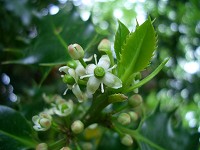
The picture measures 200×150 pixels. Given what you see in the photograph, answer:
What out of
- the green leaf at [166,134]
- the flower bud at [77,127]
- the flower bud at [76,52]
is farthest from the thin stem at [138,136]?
the flower bud at [76,52]

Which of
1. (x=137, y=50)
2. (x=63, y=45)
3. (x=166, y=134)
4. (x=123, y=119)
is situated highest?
(x=63, y=45)

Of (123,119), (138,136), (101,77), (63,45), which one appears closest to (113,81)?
(101,77)

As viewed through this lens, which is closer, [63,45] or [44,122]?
[44,122]

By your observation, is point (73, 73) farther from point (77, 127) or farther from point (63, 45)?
point (63, 45)

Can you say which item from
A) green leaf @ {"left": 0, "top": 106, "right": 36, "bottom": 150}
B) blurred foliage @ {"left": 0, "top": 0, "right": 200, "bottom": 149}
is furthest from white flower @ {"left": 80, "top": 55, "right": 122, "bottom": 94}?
green leaf @ {"left": 0, "top": 106, "right": 36, "bottom": 150}

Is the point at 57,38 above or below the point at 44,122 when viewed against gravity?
above

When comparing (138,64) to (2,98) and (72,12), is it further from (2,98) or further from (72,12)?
(2,98)
